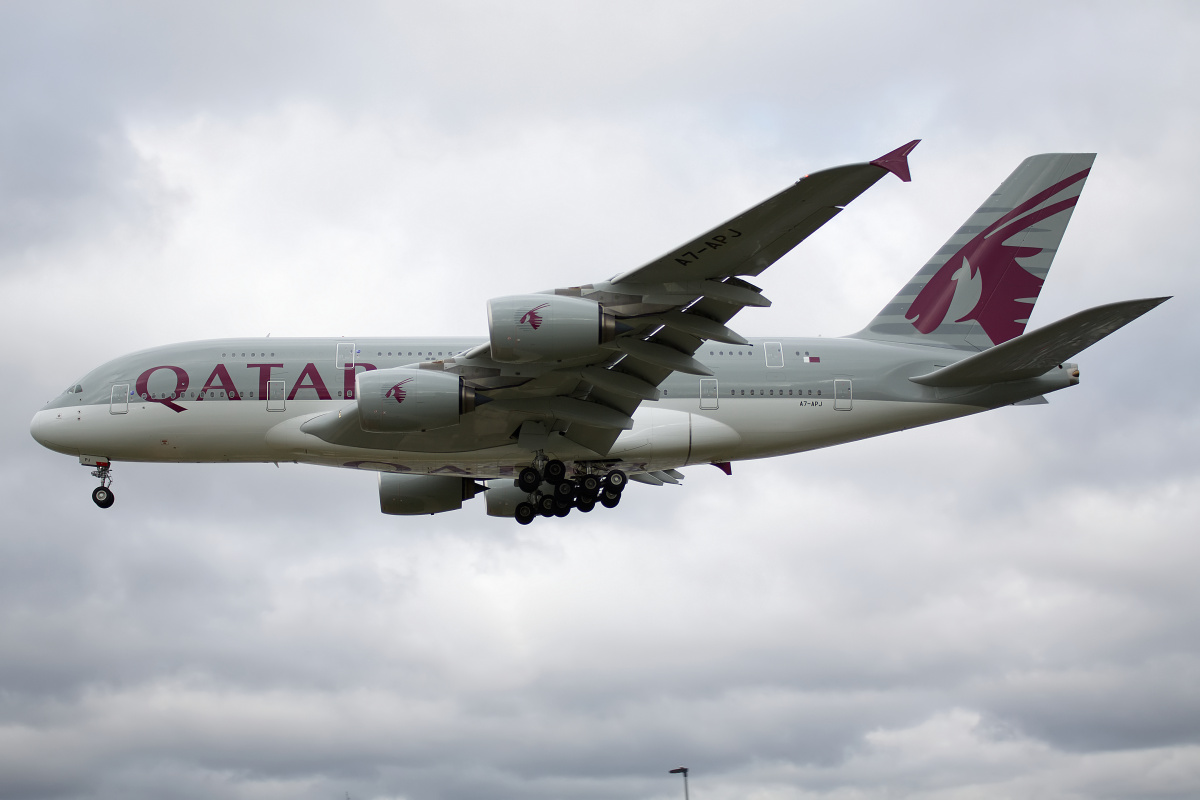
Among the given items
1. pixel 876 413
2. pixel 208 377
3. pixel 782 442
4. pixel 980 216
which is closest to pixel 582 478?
pixel 782 442

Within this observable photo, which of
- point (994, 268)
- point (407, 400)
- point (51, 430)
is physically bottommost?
point (407, 400)

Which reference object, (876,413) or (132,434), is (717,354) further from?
(132,434)

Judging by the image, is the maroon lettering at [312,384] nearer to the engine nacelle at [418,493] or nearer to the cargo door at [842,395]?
the engine nacelle at [418,493]

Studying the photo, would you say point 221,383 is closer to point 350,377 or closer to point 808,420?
point 350,377

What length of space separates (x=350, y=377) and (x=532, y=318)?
8.41m

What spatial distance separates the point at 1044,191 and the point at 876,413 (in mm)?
9641

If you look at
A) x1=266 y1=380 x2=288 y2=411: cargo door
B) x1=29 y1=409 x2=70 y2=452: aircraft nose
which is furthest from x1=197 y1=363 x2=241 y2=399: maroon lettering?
x1=29 y1=409 x2=70 y2=452: aircraft nose

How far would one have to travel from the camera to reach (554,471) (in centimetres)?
2970

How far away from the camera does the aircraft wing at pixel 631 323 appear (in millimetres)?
20703

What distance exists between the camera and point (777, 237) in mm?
21531

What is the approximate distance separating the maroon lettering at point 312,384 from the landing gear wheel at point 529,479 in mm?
5154

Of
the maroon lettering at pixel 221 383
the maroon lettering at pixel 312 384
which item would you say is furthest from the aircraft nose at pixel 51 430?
the maroon lettering at pixel 312 384

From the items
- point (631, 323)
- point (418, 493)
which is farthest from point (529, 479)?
point (631, 323)

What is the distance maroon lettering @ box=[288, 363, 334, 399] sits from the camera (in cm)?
2959
